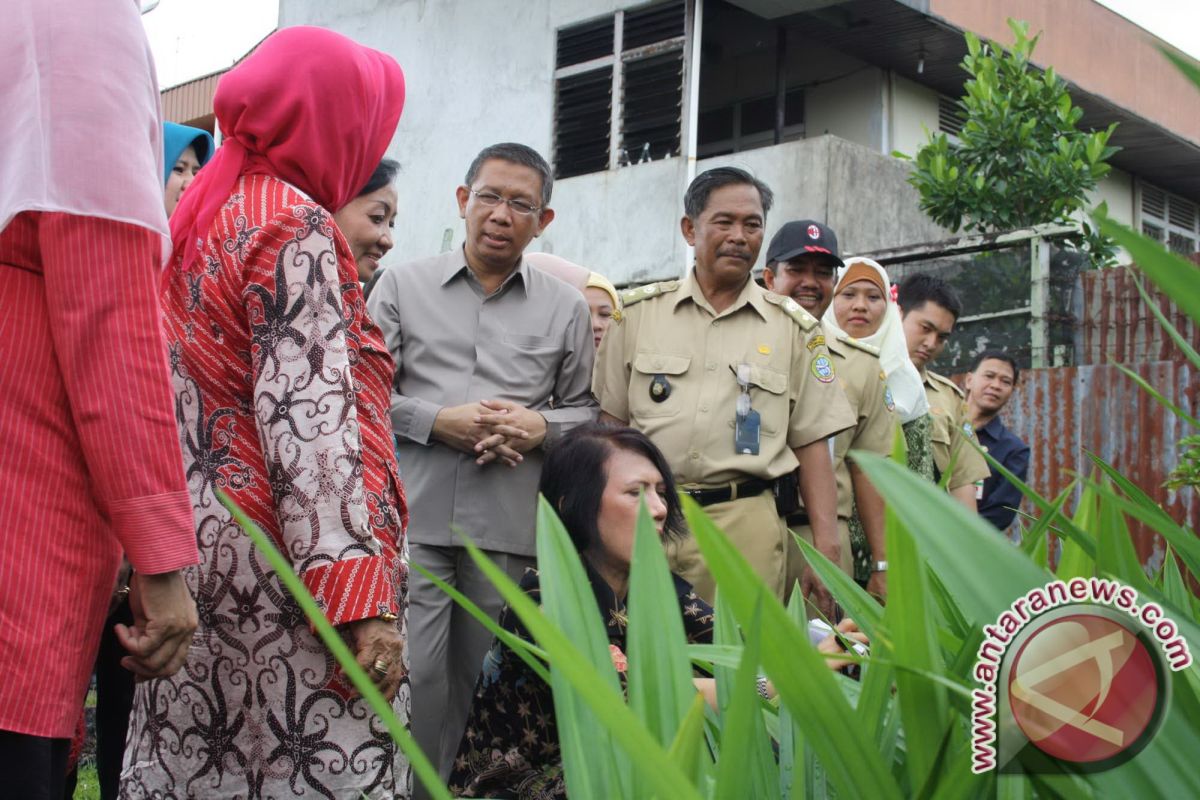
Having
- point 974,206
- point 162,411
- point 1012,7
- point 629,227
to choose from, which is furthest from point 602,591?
point 1012,7

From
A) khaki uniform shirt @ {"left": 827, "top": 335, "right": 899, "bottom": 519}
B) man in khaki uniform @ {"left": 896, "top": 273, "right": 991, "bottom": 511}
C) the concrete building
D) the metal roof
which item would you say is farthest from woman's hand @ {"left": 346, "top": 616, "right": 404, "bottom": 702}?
the metal roof

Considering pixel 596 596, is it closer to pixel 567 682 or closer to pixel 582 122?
pixel 567 682

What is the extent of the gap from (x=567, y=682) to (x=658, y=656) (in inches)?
2.4

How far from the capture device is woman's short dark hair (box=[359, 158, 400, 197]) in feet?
9.80

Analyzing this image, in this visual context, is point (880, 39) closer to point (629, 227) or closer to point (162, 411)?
point (629, 227)

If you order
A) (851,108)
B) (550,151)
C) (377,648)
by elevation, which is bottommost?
(377,648)

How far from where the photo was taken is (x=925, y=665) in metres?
0.65

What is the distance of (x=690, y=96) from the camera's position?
11.6 meters

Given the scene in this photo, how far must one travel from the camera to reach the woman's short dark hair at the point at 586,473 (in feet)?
9.28

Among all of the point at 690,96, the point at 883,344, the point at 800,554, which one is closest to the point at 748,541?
the point at 800,554

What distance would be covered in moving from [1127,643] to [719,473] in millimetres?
2897

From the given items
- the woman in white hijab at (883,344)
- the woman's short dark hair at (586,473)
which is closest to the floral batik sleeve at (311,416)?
the woman's short dark hair at (586,473)

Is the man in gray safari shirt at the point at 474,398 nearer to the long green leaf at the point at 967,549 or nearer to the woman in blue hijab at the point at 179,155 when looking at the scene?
the woman in blue hijab at the point at 179,155

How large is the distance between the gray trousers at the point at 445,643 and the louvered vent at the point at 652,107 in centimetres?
873
